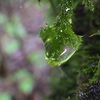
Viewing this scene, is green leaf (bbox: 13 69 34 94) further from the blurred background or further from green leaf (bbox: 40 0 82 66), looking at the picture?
green leaf (bbox: 40 0 82 66)

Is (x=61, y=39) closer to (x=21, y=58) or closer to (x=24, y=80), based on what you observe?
(x=24, y=80)

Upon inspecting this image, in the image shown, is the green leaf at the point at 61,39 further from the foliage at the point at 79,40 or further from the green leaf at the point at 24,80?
the green leaf at the point at 24,80

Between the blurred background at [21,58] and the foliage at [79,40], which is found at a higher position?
the foliage at [79,40]

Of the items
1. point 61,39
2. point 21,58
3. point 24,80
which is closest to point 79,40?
point 61,39

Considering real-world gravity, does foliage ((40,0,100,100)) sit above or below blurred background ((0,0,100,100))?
above

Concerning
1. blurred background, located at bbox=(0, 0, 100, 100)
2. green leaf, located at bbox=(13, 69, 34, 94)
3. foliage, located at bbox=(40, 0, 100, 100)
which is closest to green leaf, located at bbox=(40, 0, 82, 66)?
foliage, located at bbox=(40, 0, 100, 100)

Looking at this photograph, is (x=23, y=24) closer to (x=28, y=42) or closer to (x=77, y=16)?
(x=28, y=42)

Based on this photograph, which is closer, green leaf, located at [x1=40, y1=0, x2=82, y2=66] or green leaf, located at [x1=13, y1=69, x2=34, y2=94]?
green leaf, located at [x1=40, y1=0, x2=82, y2=66]

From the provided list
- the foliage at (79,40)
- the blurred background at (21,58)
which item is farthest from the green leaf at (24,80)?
the foliage at (79,40)

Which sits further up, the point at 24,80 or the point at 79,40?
the point at 79,40

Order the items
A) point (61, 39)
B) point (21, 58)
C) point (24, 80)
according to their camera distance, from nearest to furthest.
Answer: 1. point (61, 39)
2. point (24, 80)
3. point (21, 58)

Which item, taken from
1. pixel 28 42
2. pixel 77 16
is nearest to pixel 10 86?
pixel 28 42
